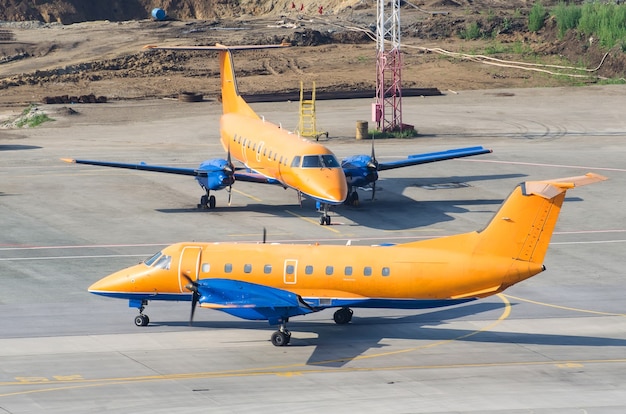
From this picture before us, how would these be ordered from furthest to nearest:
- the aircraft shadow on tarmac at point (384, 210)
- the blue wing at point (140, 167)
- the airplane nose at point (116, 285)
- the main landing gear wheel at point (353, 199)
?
1. the main landing gear wheel at point (353, 199)
2. the blue wing at point (140, 167)
3. the aircraft shadow on tarmac at point (384, 210)
4. the airplane nose at point (116, 285)

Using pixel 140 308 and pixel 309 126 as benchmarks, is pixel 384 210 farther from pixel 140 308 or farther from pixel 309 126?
pixel 309 126

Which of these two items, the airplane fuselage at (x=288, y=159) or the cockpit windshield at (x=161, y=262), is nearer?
the cockpit windshield at (x=161, y=262)

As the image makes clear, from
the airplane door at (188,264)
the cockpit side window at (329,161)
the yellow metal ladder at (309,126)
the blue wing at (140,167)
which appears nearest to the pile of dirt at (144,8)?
the yellow metal ladder at (309,126)

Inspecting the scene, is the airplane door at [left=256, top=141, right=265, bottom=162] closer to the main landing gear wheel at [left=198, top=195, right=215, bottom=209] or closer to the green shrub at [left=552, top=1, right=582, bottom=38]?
the main landing gear wheel at [left=198, top=195, right=215, bottom=209]

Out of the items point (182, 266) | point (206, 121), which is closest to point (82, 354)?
point (182, 266)

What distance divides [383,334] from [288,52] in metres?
69.9

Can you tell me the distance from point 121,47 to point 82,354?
7256 centimetres

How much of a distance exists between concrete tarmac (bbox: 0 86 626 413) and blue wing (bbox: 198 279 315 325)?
1.17 meters

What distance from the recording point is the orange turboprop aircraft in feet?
102

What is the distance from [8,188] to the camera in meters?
56.0

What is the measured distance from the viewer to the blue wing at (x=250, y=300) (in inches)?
1232

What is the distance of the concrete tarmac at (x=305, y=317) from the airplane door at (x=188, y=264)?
1.74 meters

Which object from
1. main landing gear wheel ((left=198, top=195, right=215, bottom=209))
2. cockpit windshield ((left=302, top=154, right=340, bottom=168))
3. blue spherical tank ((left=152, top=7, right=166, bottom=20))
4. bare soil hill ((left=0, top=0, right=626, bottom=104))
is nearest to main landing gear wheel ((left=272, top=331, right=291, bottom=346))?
cockpit windshield ((left=302, top=154, right=340, bottom=168))

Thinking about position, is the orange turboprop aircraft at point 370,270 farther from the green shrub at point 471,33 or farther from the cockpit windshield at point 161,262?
the green shrub at point 471,33
